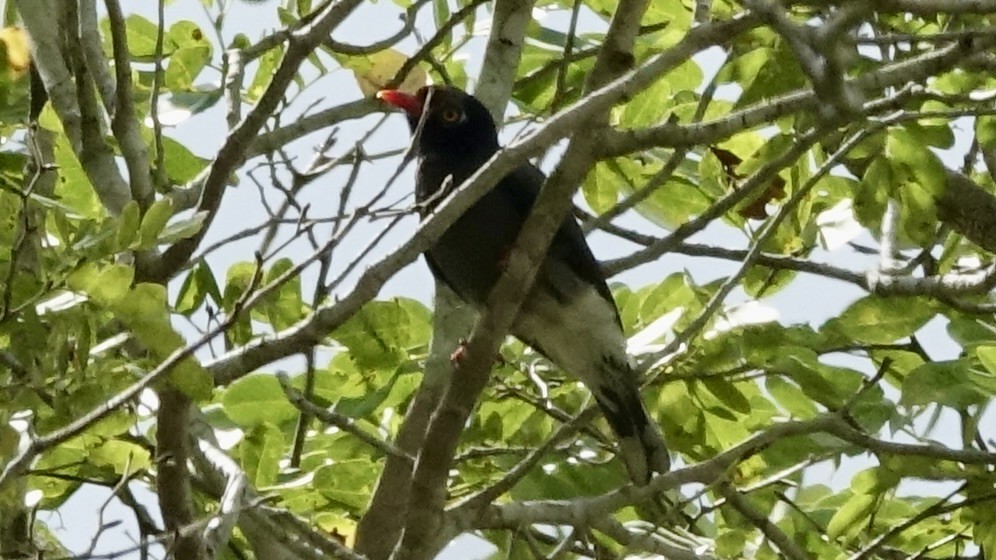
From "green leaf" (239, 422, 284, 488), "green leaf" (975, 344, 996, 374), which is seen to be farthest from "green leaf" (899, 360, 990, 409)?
"green leaf" (239, 422, 284, 488)

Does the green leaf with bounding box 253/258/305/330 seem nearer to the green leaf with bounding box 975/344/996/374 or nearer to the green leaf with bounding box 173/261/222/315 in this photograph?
the green leaf with bounding box 173/261/222/315

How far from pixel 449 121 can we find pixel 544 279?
0.56 meters

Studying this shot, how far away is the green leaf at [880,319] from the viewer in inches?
119

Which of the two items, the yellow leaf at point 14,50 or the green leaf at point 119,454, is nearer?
the yellow leaf at point 14,50

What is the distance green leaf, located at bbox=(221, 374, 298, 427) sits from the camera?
3.26m

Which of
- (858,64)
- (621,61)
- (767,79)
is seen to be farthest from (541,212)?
(858,64)

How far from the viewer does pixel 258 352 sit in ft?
8.46

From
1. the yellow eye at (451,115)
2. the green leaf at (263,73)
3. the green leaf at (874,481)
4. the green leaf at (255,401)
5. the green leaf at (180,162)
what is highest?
the yellow eye at (451,115)

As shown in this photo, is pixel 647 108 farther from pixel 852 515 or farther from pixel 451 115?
pixel 852 515

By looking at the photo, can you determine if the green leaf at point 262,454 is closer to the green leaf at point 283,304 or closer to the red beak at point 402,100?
the green leaf at point 283,304

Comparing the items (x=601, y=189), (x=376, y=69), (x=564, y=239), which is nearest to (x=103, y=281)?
(x=601, y=189)

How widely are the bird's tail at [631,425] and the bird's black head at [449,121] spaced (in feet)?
2.78

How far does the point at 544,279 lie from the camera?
4051 mm

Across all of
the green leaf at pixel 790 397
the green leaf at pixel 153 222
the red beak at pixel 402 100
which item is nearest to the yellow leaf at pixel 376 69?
the red beak at pixel 402 100
